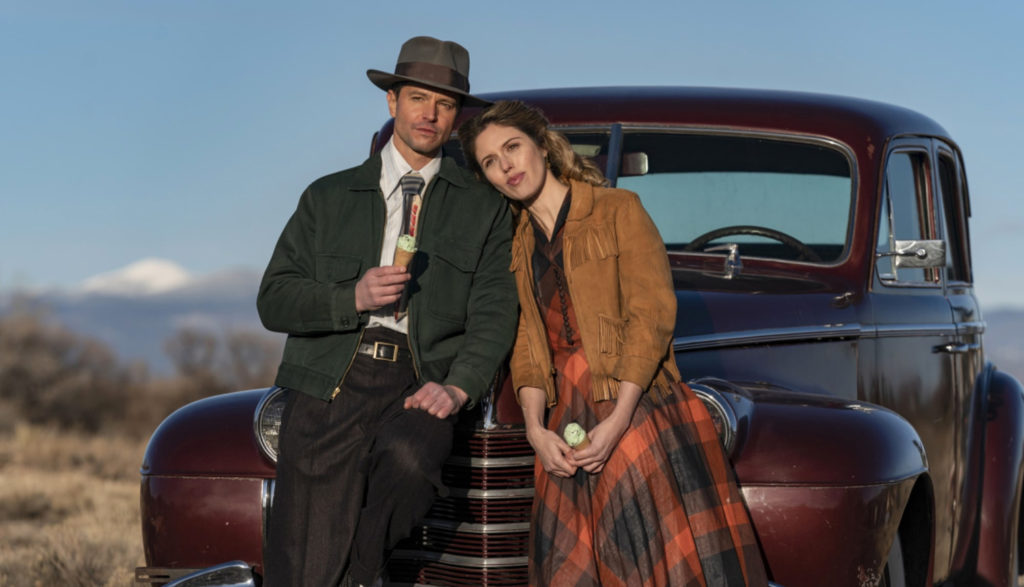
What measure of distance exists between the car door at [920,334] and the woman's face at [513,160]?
1.68 metres

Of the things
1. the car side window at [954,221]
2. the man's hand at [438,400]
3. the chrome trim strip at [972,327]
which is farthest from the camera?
the car side window at [954,221]

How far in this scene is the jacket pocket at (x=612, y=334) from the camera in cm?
277

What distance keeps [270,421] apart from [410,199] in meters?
0.64

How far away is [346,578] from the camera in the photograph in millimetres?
2924

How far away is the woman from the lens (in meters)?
2.70

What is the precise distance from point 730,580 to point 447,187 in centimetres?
114

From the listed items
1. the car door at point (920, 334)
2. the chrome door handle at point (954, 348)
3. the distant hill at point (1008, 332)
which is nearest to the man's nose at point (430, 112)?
the car door at point (920, 334)

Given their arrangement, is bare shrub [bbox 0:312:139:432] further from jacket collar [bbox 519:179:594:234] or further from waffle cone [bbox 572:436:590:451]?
waffle cone [bbox 572:436:590:451]

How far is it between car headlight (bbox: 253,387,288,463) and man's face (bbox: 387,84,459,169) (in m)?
0.66

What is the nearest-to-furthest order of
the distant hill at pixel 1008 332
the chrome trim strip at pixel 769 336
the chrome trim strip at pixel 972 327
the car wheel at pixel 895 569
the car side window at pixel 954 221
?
the car wheel at pixel 895 569 < the chrome trim strip at pixel 769 336 < the chrome trim strip at pixel 972 327 < the car side window at pixel 954 221 < the distant hill at pixel 1008 332

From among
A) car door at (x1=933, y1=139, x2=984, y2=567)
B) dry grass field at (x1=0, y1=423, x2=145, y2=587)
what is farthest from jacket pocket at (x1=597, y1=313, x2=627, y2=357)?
dry grass field at (x1=0, y1=423, x2=145, y2=587)

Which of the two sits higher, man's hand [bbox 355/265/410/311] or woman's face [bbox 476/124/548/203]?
woman's face [bbox 476/124/548/203]

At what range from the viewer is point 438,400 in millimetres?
2811

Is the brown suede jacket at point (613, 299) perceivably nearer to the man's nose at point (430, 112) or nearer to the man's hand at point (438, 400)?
the man's hand at point (438, 400)
